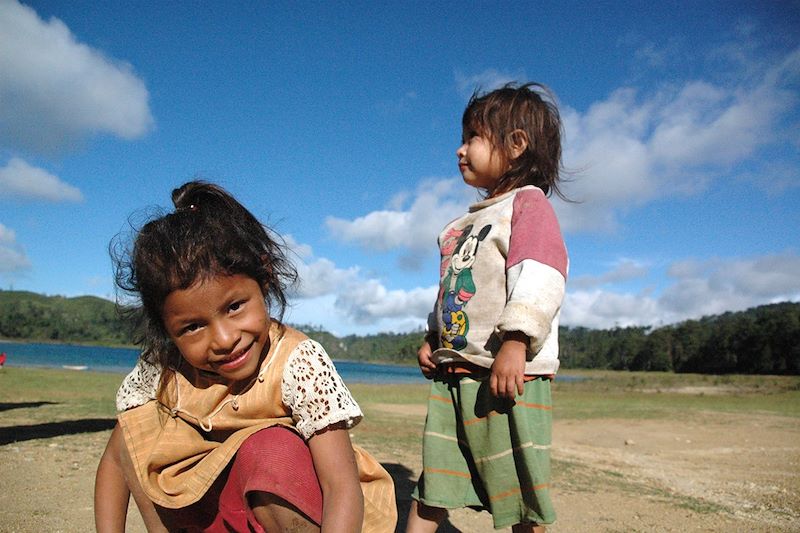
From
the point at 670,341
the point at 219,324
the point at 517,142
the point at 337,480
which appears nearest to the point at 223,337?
the point at 219,324

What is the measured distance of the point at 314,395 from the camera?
65.2 inches

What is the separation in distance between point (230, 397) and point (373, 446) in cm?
434

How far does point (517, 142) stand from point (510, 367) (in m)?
1.04

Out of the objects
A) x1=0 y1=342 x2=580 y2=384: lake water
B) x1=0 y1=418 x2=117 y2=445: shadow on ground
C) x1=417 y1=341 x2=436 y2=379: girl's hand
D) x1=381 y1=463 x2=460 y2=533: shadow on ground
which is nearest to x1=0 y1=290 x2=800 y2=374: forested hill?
x1=0 y1=342 x2=580 y2=384: lake water

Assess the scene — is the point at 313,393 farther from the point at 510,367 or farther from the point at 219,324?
the point at 510,367

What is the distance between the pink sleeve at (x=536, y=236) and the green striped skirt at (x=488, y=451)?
1.58 ft

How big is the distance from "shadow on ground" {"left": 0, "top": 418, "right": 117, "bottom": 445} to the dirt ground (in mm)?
50

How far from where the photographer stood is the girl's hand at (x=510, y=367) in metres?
1.95

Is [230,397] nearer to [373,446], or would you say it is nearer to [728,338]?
[373,446]

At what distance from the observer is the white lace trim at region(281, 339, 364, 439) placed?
5.37 ft

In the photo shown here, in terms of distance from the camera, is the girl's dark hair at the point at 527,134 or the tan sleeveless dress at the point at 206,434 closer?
the tan sleeveless dress at the point at 206,434

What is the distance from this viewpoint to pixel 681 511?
12.3 feet

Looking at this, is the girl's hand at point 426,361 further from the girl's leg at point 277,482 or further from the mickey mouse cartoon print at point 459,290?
the girl's leg at point 277,482

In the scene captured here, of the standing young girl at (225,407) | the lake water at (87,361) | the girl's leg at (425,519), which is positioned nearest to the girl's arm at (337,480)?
the standing young girl at (225,407)
